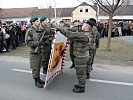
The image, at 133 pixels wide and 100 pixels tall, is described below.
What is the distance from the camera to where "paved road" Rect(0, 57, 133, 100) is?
5.09 meters

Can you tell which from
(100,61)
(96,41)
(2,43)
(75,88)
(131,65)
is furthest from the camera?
(2,43)

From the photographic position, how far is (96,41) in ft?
23.4

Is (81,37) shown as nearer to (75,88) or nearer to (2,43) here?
(75,88)

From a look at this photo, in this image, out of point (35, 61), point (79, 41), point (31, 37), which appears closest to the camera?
point (79, 41)

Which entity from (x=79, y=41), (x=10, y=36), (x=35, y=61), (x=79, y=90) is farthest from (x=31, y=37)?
(x=10, y=36)

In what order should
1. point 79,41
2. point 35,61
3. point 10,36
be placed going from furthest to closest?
point 10,36, point 35,61, point 79,41

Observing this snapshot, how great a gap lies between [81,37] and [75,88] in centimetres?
129

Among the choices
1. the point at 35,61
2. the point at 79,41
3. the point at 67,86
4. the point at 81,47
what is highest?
the point at 79,41

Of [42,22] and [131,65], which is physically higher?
[42,22]

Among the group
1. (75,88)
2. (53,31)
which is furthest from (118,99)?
(53,31)

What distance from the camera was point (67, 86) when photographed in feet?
19.0

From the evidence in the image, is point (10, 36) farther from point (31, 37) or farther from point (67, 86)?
point (67, 86)

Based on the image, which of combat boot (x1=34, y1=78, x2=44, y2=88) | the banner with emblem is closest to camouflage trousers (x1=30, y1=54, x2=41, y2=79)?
combat boot (x1=34, y1=78, x2=44, y2=88)

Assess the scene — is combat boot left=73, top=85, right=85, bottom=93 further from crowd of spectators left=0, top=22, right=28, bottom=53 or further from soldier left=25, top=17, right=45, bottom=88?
crowd of spectators left=0, top=22, right=28, bottom=53
